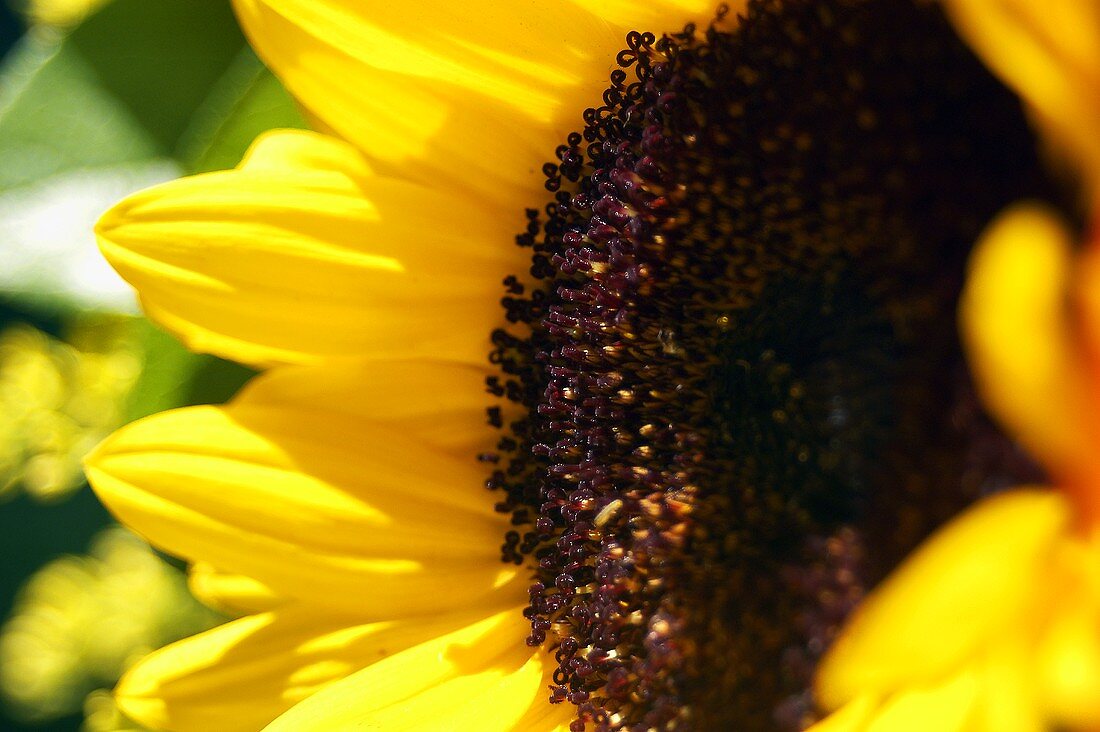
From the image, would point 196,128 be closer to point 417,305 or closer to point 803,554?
point 417,305

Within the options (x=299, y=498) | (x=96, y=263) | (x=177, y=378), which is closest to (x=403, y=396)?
(x=299, y=498)

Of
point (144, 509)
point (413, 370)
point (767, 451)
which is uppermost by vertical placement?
point (767, 451)

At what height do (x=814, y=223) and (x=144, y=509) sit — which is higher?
(x=814, y=223)

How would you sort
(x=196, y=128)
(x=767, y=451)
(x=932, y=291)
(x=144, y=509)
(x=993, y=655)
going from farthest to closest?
(x=196, y=128) → (x=144, y=509) → (x=767, y=451) → (x=932, y=291) → (x=993, y=655)

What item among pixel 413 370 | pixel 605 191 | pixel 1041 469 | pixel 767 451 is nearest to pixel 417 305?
pixel 413 370

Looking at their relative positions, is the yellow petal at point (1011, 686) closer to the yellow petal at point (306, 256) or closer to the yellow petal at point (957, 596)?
the yellow petal at point (957, 596)

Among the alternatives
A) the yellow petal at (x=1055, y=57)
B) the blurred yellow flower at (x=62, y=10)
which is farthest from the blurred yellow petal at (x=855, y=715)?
the blurred yellow flower at (x=62, y=10)
